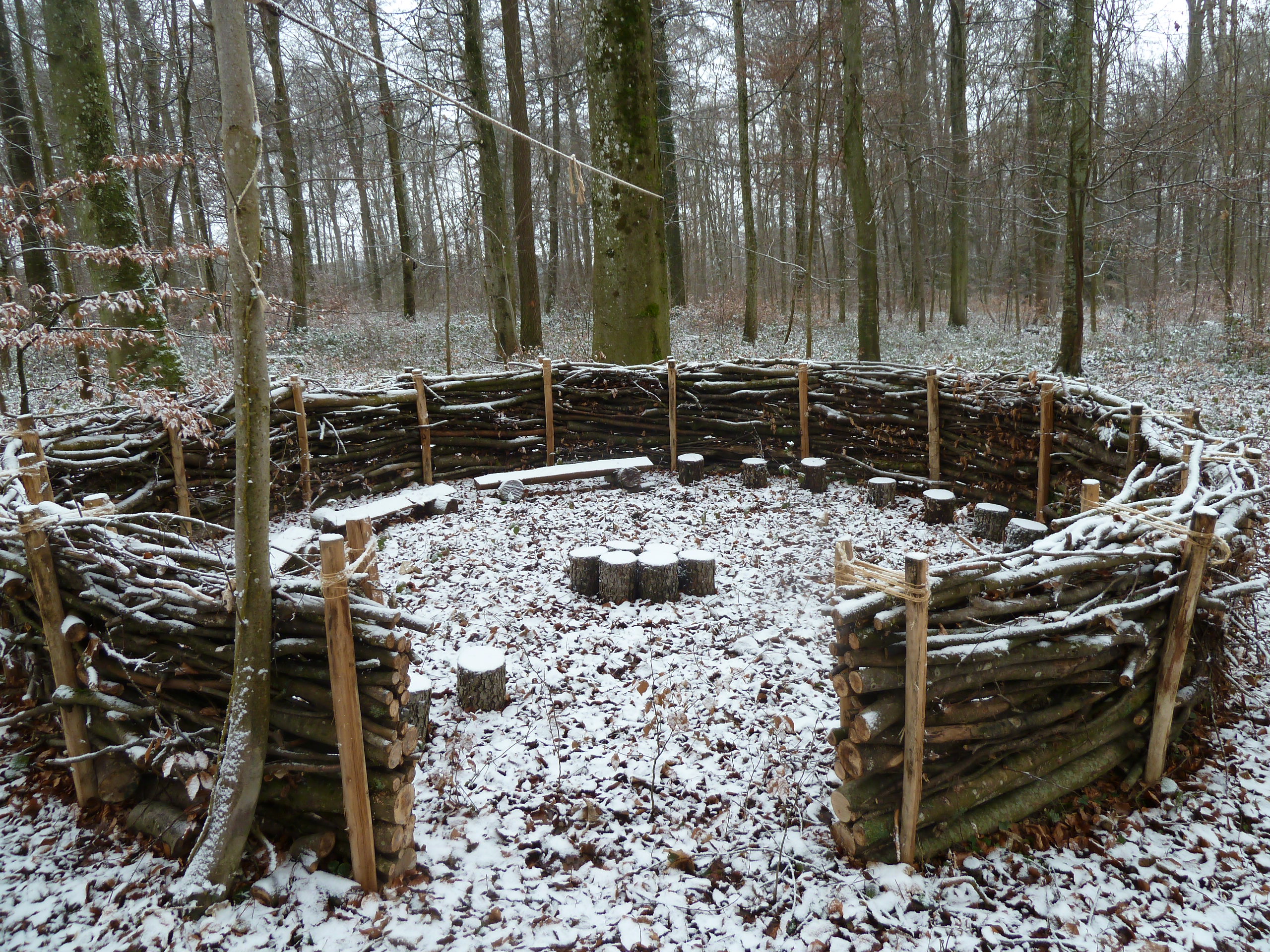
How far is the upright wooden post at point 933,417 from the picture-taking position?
726cm

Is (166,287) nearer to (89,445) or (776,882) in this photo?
(89,445)

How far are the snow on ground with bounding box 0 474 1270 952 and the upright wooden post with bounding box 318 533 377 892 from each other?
229 millimetres

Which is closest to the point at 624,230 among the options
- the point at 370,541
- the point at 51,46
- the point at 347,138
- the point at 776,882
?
the point at 51,46

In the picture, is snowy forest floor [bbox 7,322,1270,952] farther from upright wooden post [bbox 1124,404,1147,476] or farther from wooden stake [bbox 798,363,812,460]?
wooden stake [bbox 798,363,812,460]

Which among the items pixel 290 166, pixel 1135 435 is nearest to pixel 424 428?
pixel 1135 435

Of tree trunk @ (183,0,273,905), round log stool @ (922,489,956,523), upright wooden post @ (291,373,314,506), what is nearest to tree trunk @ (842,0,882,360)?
round log stool @ (922,489,956,523)

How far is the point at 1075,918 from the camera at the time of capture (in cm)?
272

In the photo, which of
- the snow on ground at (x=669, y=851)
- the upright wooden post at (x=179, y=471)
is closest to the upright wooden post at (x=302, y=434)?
the upright wooden post at (x=179, y=471)

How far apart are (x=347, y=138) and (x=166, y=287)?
40.5ft

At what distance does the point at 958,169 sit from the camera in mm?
17328

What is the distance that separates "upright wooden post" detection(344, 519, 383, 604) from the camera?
3018mm

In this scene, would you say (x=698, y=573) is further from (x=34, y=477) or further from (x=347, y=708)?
(x=34, y=477)

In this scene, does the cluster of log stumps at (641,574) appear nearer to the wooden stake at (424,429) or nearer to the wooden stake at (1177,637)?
the wooden stake at (1177,637)

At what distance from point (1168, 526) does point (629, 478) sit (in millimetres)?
5620
